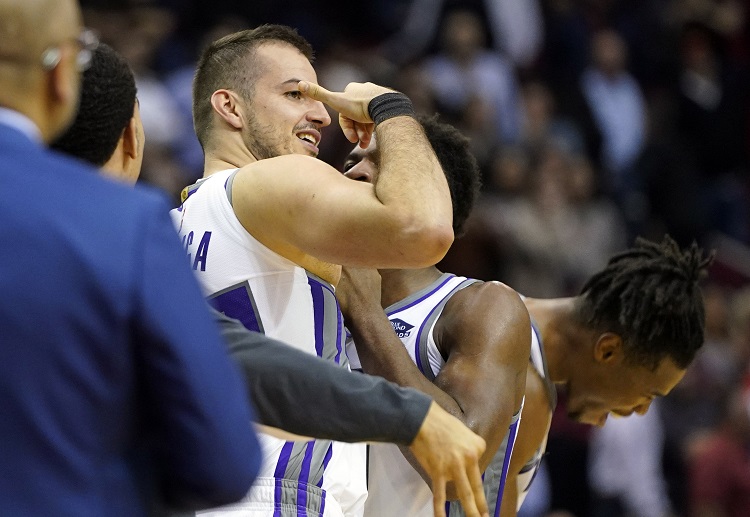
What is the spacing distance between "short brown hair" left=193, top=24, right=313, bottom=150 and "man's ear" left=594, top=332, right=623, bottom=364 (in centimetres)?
177

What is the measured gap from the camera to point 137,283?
1.89 meters

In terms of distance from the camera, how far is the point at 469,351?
403 cm

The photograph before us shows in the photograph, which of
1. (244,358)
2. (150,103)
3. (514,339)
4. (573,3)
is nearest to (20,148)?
(244,358)

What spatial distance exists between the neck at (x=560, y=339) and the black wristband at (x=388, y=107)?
1624 millimetres

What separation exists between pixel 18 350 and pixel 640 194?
11566 mm

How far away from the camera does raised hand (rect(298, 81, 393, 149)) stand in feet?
12.6

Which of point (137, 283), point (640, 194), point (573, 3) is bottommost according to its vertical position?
point (137, 283)

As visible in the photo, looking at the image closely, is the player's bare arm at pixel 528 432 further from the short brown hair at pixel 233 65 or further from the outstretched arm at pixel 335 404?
the outstretched arm at pixel 335 404

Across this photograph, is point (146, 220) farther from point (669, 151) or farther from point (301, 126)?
point (669, 151)

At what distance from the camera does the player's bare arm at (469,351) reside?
3875 mm

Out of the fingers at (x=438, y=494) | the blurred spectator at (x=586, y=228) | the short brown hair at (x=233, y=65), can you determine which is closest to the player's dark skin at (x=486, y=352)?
the short brown hair at (x=233, y=65)

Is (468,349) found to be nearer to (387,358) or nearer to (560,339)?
(387,358)

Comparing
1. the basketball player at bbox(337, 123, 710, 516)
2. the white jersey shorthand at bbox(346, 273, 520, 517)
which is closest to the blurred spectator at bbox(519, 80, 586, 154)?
the basketball player at bbox(337, 123, 710, 516)

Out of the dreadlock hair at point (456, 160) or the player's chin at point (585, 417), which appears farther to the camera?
the player's chin at point (585, 417)
